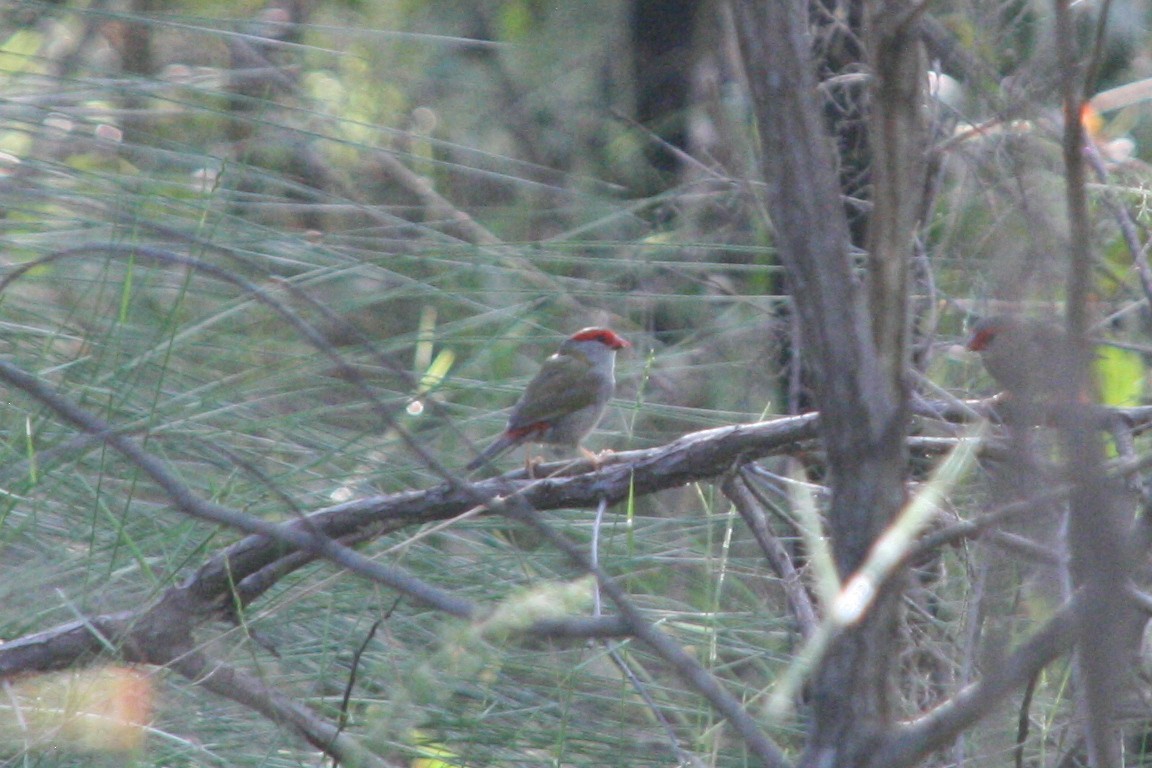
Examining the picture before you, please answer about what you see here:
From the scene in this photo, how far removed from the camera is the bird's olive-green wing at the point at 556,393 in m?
3.35

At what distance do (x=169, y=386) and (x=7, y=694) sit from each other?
1.82 feet

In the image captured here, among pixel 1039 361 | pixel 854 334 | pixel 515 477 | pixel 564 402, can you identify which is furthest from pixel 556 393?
pixel 1039 361

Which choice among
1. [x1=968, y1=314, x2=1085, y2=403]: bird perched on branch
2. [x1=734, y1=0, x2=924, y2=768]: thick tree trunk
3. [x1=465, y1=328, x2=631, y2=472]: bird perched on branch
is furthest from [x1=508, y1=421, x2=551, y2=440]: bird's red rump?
[x1=968, y1=314, x2=1085, y2=403]: bird perched on branch

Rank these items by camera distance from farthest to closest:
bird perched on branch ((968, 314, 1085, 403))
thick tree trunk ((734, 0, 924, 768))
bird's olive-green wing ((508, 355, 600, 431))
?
bird's olive-green wing ((508, 355, 600, 431))
thick tree trunk ((734, 0, 924, 768))
bird perched on branch ((968, 314, 1085, 403))

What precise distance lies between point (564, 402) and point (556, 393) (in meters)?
0.09

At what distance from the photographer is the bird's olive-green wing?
3.35 meters

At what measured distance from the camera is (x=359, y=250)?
2.54 meters

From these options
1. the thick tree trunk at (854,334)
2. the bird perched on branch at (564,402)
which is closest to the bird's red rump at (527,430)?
the bird perched on branch at (564,402)

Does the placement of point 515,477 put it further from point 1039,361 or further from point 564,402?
point 1039,361

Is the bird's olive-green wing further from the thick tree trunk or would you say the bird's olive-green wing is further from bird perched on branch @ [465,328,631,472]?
the thick tree trunk

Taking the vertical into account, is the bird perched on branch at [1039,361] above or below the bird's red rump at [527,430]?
above

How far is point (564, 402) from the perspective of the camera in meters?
3.52

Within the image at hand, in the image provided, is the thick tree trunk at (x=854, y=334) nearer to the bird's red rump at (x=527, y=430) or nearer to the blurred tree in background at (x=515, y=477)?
the blurred tree in background at (x=515, y=477)

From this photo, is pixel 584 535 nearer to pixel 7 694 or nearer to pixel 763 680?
pixel 763 680
